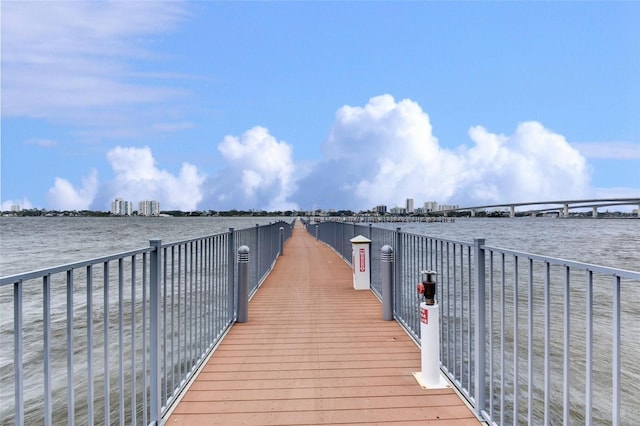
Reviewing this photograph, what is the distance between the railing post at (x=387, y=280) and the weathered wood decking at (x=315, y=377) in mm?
165

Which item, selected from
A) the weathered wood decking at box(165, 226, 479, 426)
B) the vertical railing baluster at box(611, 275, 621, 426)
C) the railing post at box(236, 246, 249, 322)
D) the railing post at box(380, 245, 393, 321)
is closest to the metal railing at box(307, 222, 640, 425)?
the vertical railing baluster at box(611, 275, 621, 426)

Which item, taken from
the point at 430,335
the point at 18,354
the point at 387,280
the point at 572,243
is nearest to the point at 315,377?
the point at 430,335

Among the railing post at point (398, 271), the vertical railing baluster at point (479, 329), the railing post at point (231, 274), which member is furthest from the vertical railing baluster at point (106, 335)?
the railing post at point (398, 271)

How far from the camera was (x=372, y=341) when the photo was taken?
5324 millimetres

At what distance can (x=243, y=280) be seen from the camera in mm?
6059

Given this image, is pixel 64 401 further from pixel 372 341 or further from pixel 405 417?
pixel 405 417

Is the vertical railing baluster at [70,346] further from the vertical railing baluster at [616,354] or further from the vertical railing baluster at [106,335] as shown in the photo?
the vertical railing baluster at [616,354]

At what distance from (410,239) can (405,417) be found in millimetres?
2708

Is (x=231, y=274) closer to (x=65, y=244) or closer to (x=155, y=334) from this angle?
(x=155, y=334)

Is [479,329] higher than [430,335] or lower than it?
higher

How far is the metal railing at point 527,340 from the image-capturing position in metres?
2.42

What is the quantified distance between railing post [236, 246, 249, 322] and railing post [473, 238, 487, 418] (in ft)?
11.3

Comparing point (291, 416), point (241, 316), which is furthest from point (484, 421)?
point (241, 316)

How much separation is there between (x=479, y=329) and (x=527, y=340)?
14.0ft
